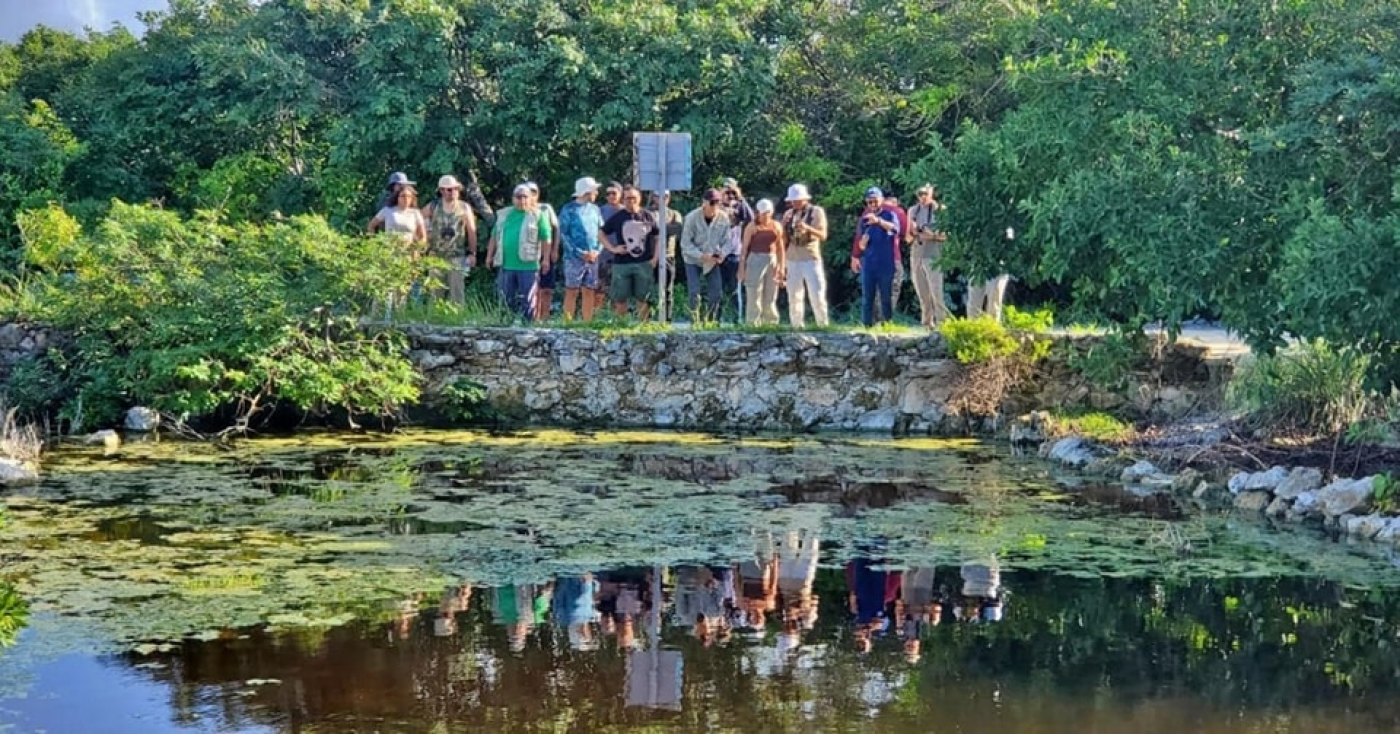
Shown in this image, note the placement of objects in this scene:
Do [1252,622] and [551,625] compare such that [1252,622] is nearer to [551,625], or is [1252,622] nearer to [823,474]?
[551,625]

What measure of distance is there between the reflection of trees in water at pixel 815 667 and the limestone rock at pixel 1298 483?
2.60 m

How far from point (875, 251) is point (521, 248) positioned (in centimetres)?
351

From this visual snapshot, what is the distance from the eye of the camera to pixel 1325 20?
11.4 meters

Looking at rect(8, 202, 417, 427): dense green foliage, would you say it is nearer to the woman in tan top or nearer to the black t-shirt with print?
the black t-shirt with print

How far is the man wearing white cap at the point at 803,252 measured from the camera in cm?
1614

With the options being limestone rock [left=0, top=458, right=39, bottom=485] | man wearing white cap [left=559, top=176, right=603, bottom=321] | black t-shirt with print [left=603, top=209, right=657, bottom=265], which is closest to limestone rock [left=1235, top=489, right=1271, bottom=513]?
black t-shirt with print [left=603, top=209, right=657, bottom=265]

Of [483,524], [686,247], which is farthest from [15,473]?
[686,247]

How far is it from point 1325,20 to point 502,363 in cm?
819

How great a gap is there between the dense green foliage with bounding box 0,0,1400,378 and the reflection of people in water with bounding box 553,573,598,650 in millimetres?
4817

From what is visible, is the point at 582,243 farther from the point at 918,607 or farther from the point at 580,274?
the point at 918,607

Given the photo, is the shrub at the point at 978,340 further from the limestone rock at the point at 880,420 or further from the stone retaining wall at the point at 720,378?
the limestone rock at the point at 880,420

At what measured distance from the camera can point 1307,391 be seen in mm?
13125

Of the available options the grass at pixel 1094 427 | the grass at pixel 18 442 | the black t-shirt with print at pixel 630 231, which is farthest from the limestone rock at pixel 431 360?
the grass at pixel 1094 427

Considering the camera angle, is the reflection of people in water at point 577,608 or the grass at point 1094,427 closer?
the reflection of people in water at point 577,608
